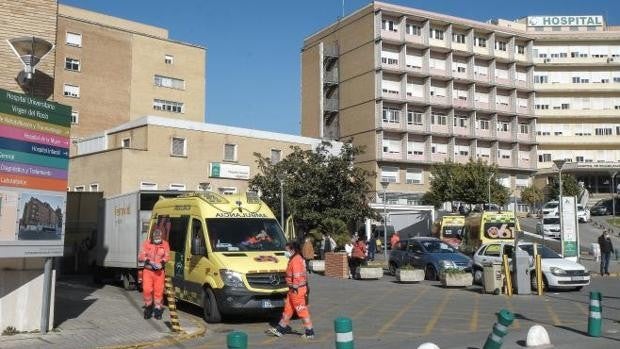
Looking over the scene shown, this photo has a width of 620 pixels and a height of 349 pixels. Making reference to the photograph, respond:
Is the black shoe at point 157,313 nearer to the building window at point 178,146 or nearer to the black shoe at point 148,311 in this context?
the black shoe at point 148,311

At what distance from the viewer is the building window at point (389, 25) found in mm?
72000

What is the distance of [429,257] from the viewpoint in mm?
25359

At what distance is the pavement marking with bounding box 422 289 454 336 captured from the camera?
13.0 m

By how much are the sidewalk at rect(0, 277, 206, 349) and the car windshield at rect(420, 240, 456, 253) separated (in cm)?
1234

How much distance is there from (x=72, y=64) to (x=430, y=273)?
41.2 meters

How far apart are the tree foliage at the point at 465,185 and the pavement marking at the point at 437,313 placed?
43.1 meters

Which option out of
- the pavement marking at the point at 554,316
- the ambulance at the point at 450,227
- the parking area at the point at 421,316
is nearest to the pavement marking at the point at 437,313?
the parking area at the point at 421,316

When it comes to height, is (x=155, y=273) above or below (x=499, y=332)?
above

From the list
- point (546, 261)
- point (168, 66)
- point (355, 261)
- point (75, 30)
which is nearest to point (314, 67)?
point (168, 66)

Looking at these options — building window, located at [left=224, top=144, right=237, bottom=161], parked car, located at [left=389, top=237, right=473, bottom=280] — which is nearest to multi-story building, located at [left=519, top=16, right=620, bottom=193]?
building window, located at [left=224, top=144, right=237, bottom=161]

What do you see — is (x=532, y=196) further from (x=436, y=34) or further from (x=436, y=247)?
(x=436, y=247)

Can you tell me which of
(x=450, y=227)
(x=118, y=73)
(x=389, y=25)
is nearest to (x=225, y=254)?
(x=450, y=227)

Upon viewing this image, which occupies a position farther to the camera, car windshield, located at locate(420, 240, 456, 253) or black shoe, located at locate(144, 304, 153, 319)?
car windshield, located at locate(420, 240, 456, 253)

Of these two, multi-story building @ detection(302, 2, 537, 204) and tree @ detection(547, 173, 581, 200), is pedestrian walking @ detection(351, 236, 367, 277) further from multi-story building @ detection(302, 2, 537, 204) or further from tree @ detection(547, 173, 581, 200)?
tree @ detection(547, 173, 581, 200)
